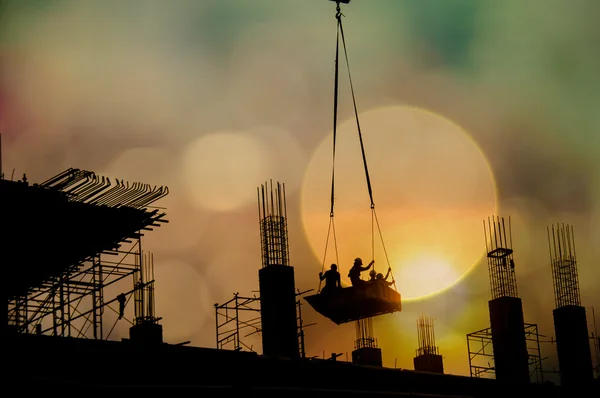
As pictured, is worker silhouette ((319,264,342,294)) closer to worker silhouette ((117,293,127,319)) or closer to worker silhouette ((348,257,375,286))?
worker silhouette ((348,257,375,286))

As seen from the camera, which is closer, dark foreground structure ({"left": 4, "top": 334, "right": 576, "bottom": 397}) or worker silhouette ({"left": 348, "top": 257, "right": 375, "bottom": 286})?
dark foreground structure ({"left": 4, "top": 334, "right": 576, "bottom": 397})

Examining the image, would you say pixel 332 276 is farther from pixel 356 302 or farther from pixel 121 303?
Result: pixel 121 303

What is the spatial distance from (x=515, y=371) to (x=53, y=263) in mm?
19109

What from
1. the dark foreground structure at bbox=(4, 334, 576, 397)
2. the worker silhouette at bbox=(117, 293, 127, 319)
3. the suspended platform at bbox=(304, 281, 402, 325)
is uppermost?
the worker silhouette at bbox=(117, 293, 127, 319)

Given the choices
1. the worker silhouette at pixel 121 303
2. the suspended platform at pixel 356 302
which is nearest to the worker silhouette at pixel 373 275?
the suspended platform at pixel 356 302

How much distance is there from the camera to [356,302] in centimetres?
3073

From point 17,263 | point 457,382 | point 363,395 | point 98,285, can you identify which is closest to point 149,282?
point 98,285

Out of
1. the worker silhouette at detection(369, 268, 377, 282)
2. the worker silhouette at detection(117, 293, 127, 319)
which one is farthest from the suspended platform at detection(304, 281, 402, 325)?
the worker silhouette at detection(117, 293, 127, 319)

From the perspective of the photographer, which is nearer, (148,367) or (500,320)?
(148,367)

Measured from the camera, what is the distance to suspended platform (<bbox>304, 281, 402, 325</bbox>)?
100 ft

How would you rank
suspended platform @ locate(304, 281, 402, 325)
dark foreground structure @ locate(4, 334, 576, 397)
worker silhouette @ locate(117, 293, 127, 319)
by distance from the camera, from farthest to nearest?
worker silhouette @ locate(117, 293, 127, 319) → suspended platform @ locate(304, 281, 402, 325) → dark foreground structure @ locate(4, 334, 576, 397)

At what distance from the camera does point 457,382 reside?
103ft

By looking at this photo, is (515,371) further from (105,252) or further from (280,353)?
(105,252)

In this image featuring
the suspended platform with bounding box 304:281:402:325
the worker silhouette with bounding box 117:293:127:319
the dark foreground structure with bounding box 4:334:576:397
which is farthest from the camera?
the worker silhouette with bounding box 117:293:127:319
